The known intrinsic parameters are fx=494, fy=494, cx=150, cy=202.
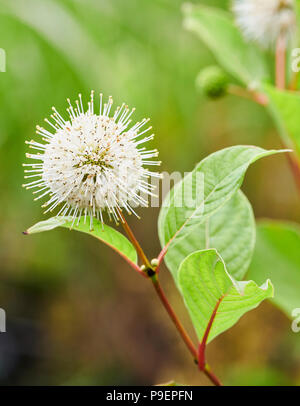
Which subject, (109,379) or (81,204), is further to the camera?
(109,379)

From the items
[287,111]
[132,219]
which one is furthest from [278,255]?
[132,219]

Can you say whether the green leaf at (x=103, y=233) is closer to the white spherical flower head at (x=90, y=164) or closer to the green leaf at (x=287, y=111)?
the white spherical flower head at (x=90, y=164)

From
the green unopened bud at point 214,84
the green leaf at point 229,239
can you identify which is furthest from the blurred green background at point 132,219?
the green leaf at point 229,239

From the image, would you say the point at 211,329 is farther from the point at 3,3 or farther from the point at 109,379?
the point at 3,3

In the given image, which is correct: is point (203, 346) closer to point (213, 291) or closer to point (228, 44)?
point (213, 291)

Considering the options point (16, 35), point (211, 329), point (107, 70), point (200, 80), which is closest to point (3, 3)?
point (16, 35)

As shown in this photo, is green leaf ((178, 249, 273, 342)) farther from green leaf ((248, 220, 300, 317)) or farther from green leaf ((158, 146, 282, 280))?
green leaf ((248, 220, 300, 317))
